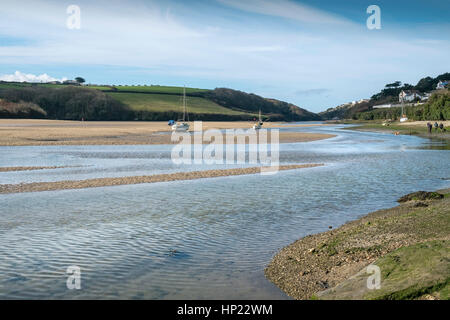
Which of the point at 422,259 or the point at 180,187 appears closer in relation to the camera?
the point at 422,259

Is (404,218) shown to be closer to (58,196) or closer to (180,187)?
(180,187)

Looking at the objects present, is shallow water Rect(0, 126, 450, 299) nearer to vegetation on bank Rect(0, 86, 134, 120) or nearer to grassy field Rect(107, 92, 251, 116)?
vegetation on bank Rect(0, 86, 134, 120)

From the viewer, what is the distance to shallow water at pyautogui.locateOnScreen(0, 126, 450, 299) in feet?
30.7

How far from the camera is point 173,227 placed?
14.2 metres

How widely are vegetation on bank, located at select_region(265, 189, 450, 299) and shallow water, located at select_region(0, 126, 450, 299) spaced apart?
70 cm

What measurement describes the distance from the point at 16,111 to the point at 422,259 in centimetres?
12484

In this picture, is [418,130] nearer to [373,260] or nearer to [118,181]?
[118,181]

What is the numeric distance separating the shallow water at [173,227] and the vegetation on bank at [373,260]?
0.70 meters

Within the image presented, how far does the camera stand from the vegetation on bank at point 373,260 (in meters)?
7.18

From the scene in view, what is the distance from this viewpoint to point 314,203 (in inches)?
711

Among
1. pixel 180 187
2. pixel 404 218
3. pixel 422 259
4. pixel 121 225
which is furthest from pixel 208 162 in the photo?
pixel 422 259
